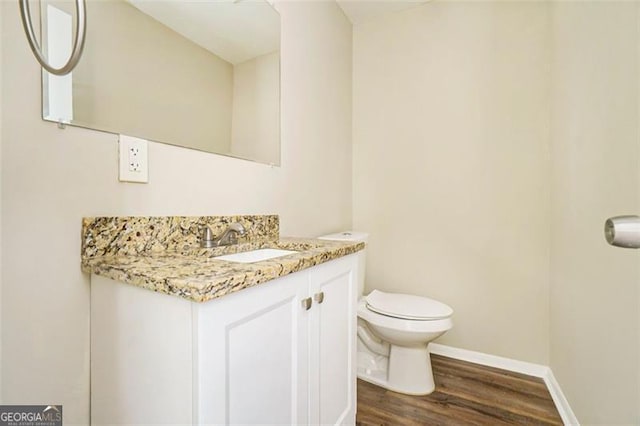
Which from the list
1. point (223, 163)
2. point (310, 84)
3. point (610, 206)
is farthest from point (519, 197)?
point (223, 163)

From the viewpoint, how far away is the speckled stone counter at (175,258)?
0.57 m

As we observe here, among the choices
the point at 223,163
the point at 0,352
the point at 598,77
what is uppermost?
the point at 598,77

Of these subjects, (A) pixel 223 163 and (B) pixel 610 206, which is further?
(A) pixel 223 163

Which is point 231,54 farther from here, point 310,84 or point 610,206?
point 610,206

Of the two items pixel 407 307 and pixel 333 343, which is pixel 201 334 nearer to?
pixel 333 343

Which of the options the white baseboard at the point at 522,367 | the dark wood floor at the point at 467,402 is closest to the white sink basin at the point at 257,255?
the dark wood floor at the point at 467,402

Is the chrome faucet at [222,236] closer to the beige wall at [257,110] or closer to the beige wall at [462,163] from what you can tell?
the beige wall at [257,110]

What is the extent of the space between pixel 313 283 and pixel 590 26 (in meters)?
1.51

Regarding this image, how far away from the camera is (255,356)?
68 cm

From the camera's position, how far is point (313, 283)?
90 centimetres

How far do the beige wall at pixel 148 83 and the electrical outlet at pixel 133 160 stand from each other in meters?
0.03

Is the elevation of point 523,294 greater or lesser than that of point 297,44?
lesser

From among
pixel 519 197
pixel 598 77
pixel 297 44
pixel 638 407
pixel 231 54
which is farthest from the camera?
pixel 519 197

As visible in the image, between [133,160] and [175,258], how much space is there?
32 centimetres
